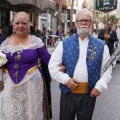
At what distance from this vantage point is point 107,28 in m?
8.70

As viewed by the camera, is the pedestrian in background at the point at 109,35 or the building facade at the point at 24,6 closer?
the pedestrian in background at the point at 109,35

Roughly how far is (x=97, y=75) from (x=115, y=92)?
3.88 meters

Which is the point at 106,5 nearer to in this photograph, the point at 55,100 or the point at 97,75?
the point at 55,100

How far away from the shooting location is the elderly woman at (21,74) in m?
3.15

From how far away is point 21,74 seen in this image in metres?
3.18

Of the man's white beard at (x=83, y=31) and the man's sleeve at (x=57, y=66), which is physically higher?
the man's white beard at (x=83, y=31)

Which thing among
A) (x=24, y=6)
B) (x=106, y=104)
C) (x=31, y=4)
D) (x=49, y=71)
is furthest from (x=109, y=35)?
(x=24, y=6)

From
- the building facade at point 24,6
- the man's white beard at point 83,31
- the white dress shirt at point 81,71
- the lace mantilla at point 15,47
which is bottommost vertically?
the white dress shirt at point 81,71

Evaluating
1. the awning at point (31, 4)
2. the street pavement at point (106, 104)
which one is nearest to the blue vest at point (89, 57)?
the street pavement at point (106, 104)

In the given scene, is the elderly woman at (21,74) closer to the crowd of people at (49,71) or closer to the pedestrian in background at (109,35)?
the crowd of people at (49,71)

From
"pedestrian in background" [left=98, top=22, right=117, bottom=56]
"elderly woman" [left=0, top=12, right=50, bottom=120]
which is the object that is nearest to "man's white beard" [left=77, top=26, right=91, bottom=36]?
"elderly woman" [left=0, top=12, right=50, bottom=120]

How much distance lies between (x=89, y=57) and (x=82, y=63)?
90mm

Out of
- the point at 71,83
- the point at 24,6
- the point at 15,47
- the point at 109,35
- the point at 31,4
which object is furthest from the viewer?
the point at 24,6

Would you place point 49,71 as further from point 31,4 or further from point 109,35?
point 31,4
